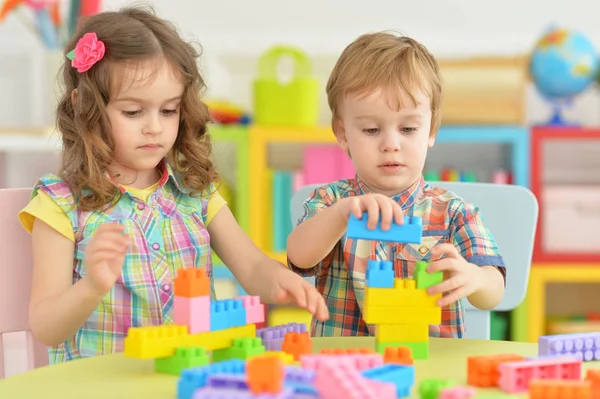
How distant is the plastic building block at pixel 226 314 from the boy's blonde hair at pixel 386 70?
42 cm

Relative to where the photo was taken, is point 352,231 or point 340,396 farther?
point 352,231

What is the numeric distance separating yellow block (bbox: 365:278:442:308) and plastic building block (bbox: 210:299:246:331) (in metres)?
0.13

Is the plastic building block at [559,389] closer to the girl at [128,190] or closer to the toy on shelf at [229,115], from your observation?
the girl at [128,190]

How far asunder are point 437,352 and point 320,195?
0.40 meters

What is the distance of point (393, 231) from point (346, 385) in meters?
0.26

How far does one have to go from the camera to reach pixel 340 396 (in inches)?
25.3

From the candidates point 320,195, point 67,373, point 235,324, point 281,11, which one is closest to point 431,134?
point 320,195

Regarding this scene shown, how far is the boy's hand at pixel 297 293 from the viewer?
0.96 meters

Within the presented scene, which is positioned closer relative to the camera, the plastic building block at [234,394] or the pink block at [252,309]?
the plastic building block at [234,394]

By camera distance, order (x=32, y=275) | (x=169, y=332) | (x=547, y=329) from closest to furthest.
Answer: (x=169, y=332), (x=32, y=275), (x=547, y=329)

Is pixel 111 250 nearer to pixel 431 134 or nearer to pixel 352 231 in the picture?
pixel 352 231

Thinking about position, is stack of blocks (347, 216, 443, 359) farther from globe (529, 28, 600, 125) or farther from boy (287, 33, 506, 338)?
globe (529, 28, 600, 125)

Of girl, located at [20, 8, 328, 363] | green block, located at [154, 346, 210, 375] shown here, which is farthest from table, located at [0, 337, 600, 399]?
girl, located at [20, 8, 328, 363]

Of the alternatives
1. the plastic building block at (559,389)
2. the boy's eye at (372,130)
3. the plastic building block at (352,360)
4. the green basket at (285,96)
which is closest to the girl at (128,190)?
the boy's eye at (372,130)
